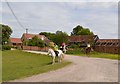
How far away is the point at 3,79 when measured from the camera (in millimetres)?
15430

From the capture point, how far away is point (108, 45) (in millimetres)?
96125

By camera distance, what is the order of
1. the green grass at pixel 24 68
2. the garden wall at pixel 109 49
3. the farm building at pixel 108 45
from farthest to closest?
the farm building at pixel 108 45 → the garden wall at pixel 109 49 → the green grass at pixel 24 68

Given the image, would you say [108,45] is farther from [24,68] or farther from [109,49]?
Answer: [24,68]

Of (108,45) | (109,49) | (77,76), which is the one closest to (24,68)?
(77,76)

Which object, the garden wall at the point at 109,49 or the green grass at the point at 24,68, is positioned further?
the garden wall at the point at 109,49

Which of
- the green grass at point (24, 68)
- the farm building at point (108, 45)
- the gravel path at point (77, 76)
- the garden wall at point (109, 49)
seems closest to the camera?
the gravel path at point (77, 76)

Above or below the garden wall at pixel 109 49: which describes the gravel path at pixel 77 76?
above

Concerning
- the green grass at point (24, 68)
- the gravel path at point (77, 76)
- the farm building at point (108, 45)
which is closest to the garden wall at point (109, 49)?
the farm building at point (108, 45)

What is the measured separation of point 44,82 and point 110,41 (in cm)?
8746

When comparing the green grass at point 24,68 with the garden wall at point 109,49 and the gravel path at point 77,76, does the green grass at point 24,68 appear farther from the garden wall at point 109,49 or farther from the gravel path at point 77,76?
the garden wall at point 109,49

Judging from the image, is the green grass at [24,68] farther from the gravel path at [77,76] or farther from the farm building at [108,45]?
the farm building at [108,45]

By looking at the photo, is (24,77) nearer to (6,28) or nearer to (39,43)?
(39,43)

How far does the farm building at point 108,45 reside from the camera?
270 feet

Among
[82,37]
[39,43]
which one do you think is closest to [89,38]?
[82,37]
